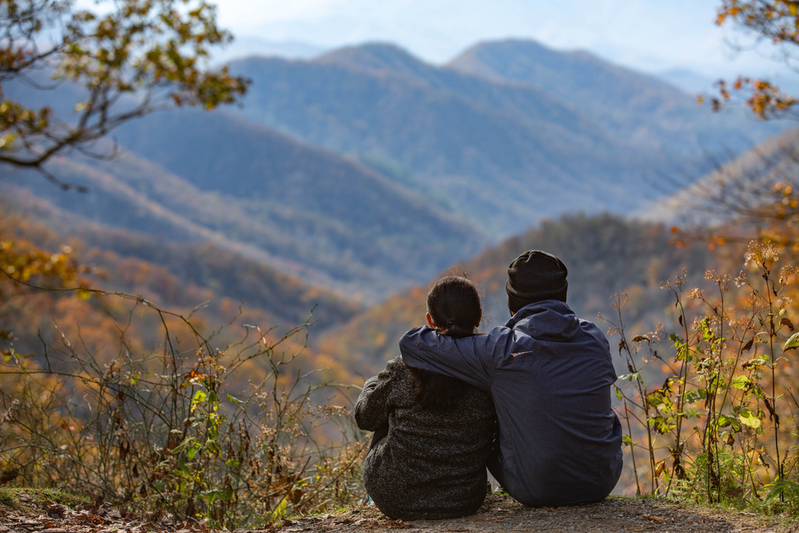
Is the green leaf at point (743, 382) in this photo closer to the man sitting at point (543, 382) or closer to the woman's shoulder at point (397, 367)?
the man sitting at point (543, 382)

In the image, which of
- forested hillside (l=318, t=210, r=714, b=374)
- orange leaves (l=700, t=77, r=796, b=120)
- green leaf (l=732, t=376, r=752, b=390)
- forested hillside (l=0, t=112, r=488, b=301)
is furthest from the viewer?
forested hillside (l=0, t=112, r=488, b=301)

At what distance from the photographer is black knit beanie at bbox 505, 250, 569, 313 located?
2.85 meters

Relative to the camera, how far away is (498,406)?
109 inches

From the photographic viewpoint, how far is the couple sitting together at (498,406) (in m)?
2.69

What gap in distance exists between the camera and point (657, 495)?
10.8 feet

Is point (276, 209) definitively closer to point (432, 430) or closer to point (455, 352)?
point (432, 430)

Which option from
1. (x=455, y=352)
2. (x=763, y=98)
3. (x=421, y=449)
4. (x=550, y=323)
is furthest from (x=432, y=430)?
(x=763, y=98)

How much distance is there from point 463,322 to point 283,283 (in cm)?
9582

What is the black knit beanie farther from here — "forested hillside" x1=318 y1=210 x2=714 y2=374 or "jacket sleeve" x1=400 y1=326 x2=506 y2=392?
"forested hillside" x1=318 y1=210 x2=714 y2=374

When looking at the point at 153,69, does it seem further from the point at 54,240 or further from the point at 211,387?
the point at 54,240

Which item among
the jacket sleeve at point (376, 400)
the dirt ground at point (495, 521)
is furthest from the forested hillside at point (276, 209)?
the jacket sleeve at point (376, 400)

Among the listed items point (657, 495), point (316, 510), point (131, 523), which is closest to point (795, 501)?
point (657, 495)

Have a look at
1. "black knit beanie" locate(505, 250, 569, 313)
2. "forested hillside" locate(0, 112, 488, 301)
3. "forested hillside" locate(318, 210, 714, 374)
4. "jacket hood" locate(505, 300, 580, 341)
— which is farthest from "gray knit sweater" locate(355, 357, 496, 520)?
"forested hillside" locate(0, 112, 488, 301)

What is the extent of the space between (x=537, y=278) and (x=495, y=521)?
3.45 ft
